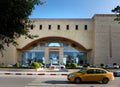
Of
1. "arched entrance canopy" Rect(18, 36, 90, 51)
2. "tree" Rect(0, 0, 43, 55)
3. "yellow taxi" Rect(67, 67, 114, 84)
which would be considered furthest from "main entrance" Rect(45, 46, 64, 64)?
"tree" Rect(0, 0, 43, 55)

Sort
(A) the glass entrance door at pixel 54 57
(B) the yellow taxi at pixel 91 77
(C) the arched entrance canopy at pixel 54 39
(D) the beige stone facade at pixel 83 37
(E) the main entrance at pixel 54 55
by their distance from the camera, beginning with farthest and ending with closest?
(A) the glass entrance door at pixel 54 57
(E) the main entrance at pixel 54 55
(C) the arched entrance canopy at pixel 54 39
(D) the beige stone facade at pixel 83 37
(B) the yellow taxi at pixel 91 77

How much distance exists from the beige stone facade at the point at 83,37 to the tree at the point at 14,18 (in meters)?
58.9

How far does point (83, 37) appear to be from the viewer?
249 feet

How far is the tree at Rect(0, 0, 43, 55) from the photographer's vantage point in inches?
393

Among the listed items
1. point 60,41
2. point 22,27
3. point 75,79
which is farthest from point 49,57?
point 22,27

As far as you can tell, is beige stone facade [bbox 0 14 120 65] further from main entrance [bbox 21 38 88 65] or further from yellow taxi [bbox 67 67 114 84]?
yellow taxi [bbox 67 67 114 84]

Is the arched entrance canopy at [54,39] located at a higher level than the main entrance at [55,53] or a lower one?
higher

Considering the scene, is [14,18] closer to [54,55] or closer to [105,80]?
[105,80]

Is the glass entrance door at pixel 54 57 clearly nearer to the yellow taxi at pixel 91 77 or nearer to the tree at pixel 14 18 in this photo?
the yellow taxi at pixel 91 77

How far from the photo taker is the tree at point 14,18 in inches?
393

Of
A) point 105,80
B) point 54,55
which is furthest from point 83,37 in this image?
point 105,80

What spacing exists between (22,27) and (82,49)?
2766 inches

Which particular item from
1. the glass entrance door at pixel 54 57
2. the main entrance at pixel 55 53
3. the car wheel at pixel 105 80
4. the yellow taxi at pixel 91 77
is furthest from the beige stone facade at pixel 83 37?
the car wheel at pixel 105 80

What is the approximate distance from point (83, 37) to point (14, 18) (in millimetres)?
65728
